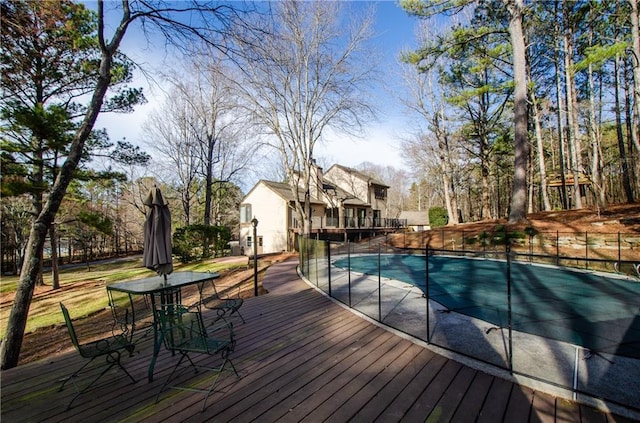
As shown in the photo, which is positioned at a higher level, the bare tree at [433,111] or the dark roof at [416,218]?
the bare tree at [433,111]

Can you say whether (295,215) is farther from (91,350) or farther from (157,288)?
(91,350)

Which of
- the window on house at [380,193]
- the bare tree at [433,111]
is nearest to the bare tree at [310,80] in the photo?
the bare tree at [433,111]

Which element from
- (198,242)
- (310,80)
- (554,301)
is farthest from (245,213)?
(554,301)

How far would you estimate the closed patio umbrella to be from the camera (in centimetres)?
387

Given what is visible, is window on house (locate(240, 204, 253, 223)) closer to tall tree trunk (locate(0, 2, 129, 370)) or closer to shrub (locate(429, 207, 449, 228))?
shrub (locate(429, 207, 449, 228))

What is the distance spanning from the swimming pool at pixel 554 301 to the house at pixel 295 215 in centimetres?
1516

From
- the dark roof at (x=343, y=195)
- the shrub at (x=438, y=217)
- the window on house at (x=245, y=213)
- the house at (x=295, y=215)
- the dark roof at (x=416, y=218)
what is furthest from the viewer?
the dark roof at (x=416, y=218)

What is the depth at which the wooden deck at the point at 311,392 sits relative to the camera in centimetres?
251

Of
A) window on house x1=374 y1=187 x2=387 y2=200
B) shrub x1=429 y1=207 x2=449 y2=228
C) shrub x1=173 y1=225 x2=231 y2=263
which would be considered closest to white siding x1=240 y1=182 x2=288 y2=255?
shrub x1=173 y1=225 x2=231 y2=263

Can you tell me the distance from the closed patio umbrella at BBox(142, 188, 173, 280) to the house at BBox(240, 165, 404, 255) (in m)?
16.1

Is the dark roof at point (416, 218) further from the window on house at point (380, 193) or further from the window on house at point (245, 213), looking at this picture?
the window on house at point (245, 213)

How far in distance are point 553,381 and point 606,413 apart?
0.45 m

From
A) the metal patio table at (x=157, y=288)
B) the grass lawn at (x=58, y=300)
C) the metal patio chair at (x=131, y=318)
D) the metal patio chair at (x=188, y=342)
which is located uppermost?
the metal patio table at (x=157, y=288)

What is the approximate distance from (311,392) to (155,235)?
2796 mm
